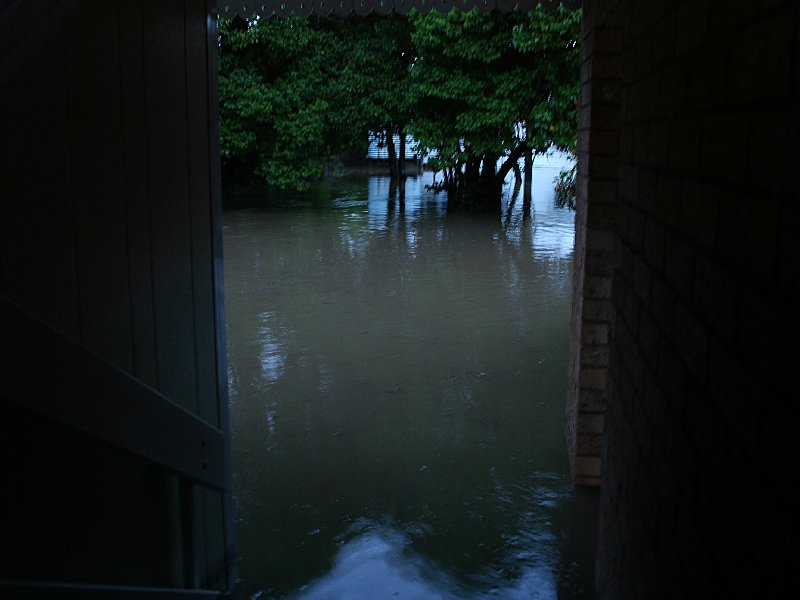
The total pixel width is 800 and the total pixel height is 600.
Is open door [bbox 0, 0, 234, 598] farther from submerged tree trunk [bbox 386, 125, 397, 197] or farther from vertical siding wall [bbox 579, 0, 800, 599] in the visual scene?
submerged tree trunk [bbox 386, 125, 397, 197]

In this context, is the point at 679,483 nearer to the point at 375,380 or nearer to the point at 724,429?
the point at 724,429

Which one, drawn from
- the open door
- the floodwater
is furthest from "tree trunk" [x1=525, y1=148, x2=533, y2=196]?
the open door

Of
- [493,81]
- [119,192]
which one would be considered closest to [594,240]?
[119,192]

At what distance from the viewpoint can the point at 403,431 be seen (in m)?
6.30

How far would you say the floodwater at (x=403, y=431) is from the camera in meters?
4.38

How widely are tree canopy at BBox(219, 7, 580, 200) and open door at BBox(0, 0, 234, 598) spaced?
1592 centimetres

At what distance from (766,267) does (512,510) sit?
386cm

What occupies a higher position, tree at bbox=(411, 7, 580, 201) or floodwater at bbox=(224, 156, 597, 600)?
tree at bbox=(411, 7, 580, 201)

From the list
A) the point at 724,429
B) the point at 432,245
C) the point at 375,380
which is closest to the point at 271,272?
the point at 432,245

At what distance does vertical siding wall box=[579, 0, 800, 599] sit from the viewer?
1309 mm

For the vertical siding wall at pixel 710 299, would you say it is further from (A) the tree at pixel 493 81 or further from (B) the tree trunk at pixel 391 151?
(B) the tree trunk at pixel 391 151

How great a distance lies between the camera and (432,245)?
620 inches

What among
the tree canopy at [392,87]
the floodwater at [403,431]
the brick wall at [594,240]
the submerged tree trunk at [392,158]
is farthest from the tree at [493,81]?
the brick wall at [594,240]

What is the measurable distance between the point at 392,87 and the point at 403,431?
50.0ft
